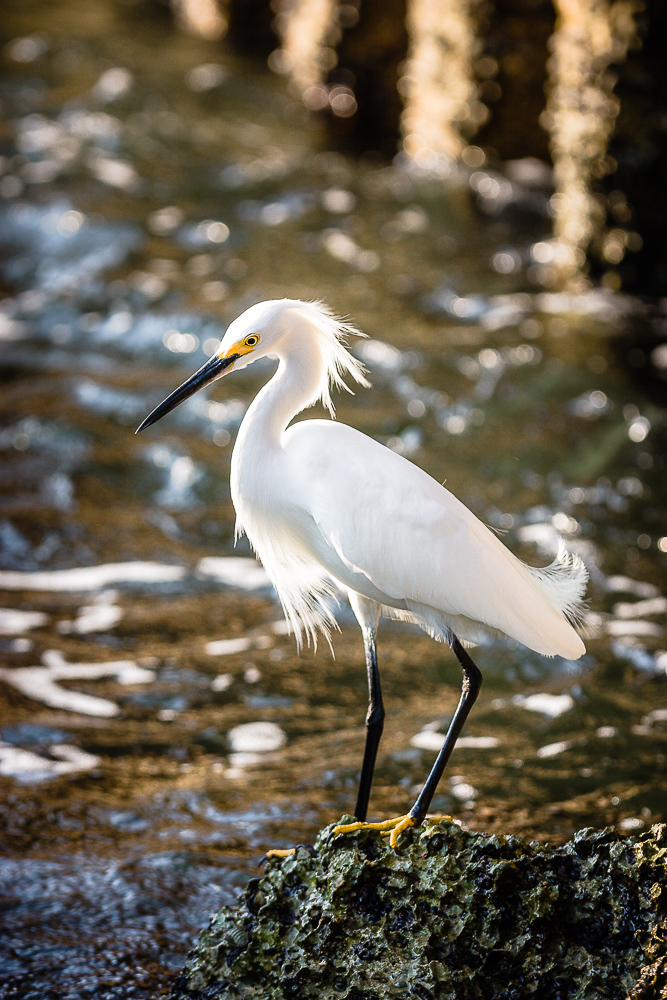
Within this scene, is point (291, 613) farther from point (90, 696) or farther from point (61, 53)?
point (61, 53)

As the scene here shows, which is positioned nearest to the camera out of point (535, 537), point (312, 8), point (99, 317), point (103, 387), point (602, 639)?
point (602, 639)

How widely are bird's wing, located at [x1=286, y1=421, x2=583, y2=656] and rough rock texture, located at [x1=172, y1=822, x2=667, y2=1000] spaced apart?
2.06 feet

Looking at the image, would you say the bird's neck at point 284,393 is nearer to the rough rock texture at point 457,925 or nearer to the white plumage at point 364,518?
the white plumage at point 364,518

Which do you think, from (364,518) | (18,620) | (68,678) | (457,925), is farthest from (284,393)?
(18,620)

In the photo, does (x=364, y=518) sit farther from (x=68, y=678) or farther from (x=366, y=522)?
(x=68, y=678)

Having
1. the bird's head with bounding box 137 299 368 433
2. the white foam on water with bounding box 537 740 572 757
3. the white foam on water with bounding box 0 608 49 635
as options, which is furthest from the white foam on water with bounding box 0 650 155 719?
the bird's head with bounding box 137 299 368 433

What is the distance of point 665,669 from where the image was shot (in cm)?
463

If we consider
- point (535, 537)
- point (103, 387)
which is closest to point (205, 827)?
point (535, 537)

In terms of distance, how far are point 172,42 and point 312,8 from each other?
414 cm

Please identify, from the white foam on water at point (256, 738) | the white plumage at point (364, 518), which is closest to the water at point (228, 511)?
the white foam on water at point (256, 738)

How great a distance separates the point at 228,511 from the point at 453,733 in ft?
12.1

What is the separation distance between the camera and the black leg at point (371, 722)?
3.00 metres

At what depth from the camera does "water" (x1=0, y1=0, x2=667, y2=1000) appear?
143 inches

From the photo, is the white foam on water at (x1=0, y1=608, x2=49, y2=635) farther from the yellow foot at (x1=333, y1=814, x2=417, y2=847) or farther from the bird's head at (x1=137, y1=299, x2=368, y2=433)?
the yellow foot at (x1=333, y1=814, x2=417, y2=847)
